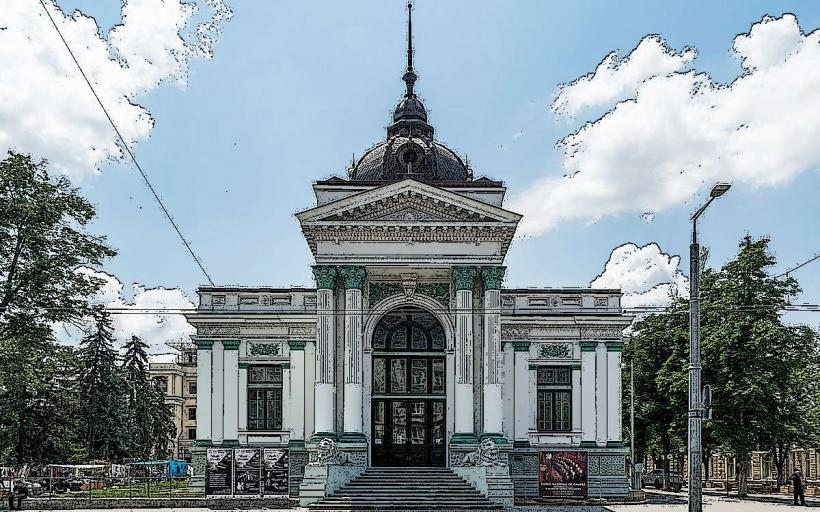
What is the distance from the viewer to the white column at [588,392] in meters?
38.7

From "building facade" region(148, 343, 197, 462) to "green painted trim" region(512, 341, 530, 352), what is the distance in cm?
7119

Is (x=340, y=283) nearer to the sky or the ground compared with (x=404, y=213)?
nearer to the ground

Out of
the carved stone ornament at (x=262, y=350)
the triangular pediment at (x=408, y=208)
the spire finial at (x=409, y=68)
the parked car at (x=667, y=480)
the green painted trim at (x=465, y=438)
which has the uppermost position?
the spire finial at (x=409, y=68)

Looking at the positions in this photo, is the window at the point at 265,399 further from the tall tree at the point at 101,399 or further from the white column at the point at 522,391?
the tall tree at the point at 101,399

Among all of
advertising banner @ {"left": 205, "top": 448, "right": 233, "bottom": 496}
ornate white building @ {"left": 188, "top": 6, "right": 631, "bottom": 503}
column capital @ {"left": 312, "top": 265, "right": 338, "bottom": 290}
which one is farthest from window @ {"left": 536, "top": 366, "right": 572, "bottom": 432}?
advertising banner @ {"left": 205, "top": 448, "right": 233, "bottom": 496}

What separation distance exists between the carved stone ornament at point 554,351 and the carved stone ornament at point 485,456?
640 cm

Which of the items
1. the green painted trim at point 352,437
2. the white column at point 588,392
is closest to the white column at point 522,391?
the white column at point 588,392

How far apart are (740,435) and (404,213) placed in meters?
18.9

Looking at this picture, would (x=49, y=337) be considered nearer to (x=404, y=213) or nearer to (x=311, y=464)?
(x=311, y=464)

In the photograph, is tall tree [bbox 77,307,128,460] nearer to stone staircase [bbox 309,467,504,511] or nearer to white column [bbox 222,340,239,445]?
white column [bbox 222,340,239,445]

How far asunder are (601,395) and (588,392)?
526 millimetres

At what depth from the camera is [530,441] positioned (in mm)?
38594

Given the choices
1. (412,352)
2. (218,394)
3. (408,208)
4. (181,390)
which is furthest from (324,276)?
(181,390)

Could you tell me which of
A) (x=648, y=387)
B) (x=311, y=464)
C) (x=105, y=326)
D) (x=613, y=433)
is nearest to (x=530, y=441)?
(x=613, y=433)
